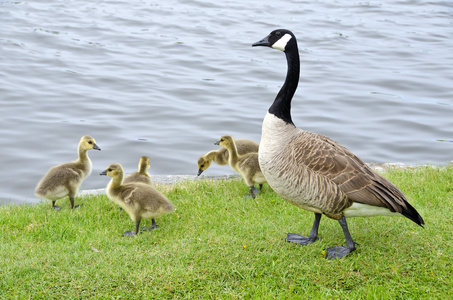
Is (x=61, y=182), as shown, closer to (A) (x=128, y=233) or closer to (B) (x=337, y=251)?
(A) (x=128, y=233)

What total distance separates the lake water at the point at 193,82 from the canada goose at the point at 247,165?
8.91ft

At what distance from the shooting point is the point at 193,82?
1753cm

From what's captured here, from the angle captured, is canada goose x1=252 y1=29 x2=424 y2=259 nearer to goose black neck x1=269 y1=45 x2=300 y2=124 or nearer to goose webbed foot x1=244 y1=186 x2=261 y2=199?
goose black neck x1=269 y1=45 x2=300 y2=124

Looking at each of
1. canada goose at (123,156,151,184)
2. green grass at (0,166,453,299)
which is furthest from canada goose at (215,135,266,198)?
canada goose at (123,156,151,184)

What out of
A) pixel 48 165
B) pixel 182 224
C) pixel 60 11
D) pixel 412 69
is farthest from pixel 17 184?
pixel 60 11

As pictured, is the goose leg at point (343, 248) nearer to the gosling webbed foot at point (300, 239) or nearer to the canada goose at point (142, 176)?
the gosling webbed foot at point (300, 239)

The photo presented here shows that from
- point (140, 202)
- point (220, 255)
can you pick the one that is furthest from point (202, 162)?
point (220, 255)

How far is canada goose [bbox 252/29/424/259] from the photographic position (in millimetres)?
6018

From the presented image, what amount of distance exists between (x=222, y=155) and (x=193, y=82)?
25.3 ft

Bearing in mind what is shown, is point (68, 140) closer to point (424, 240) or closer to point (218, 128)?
point (218, 128)

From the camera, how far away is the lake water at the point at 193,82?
1312 cm

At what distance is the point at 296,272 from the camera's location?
20.0 feet

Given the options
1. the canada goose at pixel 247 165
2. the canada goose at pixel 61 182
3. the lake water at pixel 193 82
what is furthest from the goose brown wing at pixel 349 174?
the lake water at pixel 193 82

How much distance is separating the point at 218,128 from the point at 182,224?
21.9 feet
